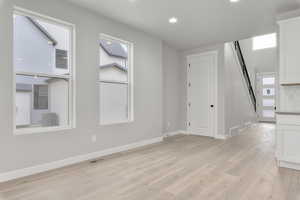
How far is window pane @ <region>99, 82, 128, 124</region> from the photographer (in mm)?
3595

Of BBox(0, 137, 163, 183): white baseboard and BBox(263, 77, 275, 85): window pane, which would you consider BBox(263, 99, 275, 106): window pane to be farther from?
BBox(0, 137, 163, 183): white baseboard

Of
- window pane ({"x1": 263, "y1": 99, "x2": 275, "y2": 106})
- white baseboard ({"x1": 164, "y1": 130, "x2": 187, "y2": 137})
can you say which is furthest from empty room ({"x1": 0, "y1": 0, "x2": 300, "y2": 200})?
window pane ({"x1": 263, "y1": 99, "x2": 275, "y2": 106})

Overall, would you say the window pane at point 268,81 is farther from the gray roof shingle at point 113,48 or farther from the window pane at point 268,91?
the gray roof shingle at point 113,48

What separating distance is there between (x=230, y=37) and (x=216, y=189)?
3.90 meters

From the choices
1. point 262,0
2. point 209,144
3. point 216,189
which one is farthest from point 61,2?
point 209,144

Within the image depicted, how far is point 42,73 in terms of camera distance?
9.04ft

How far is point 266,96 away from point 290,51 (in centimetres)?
625

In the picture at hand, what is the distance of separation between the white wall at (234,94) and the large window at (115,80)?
2.88 m

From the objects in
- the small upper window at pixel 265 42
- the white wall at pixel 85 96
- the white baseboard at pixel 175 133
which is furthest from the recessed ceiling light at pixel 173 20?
the small upper window at pixel 265 42

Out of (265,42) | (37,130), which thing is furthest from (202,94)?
(265,42)

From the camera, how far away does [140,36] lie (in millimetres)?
4250

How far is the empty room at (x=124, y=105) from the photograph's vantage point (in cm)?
230

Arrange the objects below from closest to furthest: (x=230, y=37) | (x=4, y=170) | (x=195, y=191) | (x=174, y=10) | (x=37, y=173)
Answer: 1. (x=195, y=191)
2. (x=4, y=170)
3. (x=37, y=173)
4. (x=174, y=10)
5. (x=230, y=37)

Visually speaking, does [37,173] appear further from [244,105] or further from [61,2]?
[244,105]
